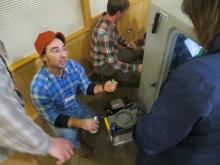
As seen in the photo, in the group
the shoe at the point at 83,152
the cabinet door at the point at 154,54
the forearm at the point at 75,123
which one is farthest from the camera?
the shoe at the point at 83,152

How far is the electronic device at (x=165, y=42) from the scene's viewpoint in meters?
1.11

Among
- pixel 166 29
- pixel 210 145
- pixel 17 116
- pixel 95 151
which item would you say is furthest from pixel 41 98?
pixel 210 145

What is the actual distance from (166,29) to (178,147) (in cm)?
65

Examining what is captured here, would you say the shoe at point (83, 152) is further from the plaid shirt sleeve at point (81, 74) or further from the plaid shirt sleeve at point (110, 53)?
the plaid shirt sleeve at point (110, 53)

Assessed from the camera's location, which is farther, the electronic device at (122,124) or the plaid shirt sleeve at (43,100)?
the electronic device at (122,124)

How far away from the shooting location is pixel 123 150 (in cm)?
180

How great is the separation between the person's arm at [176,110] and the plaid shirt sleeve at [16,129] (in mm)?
419

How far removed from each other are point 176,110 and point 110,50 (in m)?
1.29

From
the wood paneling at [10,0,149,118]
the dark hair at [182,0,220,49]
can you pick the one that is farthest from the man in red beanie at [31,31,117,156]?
the dark hair at [182,0,220,49]

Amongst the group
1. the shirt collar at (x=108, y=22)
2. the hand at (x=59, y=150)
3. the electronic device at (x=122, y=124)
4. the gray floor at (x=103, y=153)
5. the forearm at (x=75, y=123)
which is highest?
the shirt collar at (x=108, y=22)

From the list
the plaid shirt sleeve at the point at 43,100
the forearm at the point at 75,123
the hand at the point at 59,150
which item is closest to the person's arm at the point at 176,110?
the hand at the point at 59,150

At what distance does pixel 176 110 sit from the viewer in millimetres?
699

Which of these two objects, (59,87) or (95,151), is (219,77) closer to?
(59,87)

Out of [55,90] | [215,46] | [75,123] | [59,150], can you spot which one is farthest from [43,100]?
[215,46]
